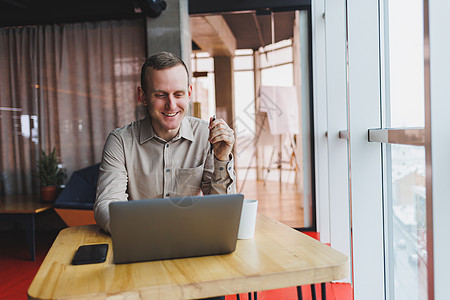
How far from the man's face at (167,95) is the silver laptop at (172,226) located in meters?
0.68

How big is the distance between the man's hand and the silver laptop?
18.1 inches

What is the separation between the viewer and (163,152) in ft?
5.88

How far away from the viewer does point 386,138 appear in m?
1.69

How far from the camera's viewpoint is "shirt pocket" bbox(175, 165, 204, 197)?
1.79 m

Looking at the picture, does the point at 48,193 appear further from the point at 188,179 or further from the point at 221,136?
the point at 221,136

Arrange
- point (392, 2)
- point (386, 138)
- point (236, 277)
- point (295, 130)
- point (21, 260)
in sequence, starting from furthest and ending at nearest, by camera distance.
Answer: point (295, 130) → point (21, 260) → point (392, 2) → point (386, 138) → point (236, 277)

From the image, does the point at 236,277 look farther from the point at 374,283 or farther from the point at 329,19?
the point at 329,19

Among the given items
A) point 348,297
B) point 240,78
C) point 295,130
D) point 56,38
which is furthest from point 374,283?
point 56,38

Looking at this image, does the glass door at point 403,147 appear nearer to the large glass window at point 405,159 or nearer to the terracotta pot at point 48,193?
the large glass window at point 405,159

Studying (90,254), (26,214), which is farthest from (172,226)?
(26,214)

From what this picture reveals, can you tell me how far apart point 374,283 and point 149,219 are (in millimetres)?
1500

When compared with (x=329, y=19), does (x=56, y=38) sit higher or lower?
higher

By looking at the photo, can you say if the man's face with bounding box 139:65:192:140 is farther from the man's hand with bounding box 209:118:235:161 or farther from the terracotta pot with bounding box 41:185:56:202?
the terracotta pot with bounding box 41:185:56:202

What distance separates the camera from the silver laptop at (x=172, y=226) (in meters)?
0.97
